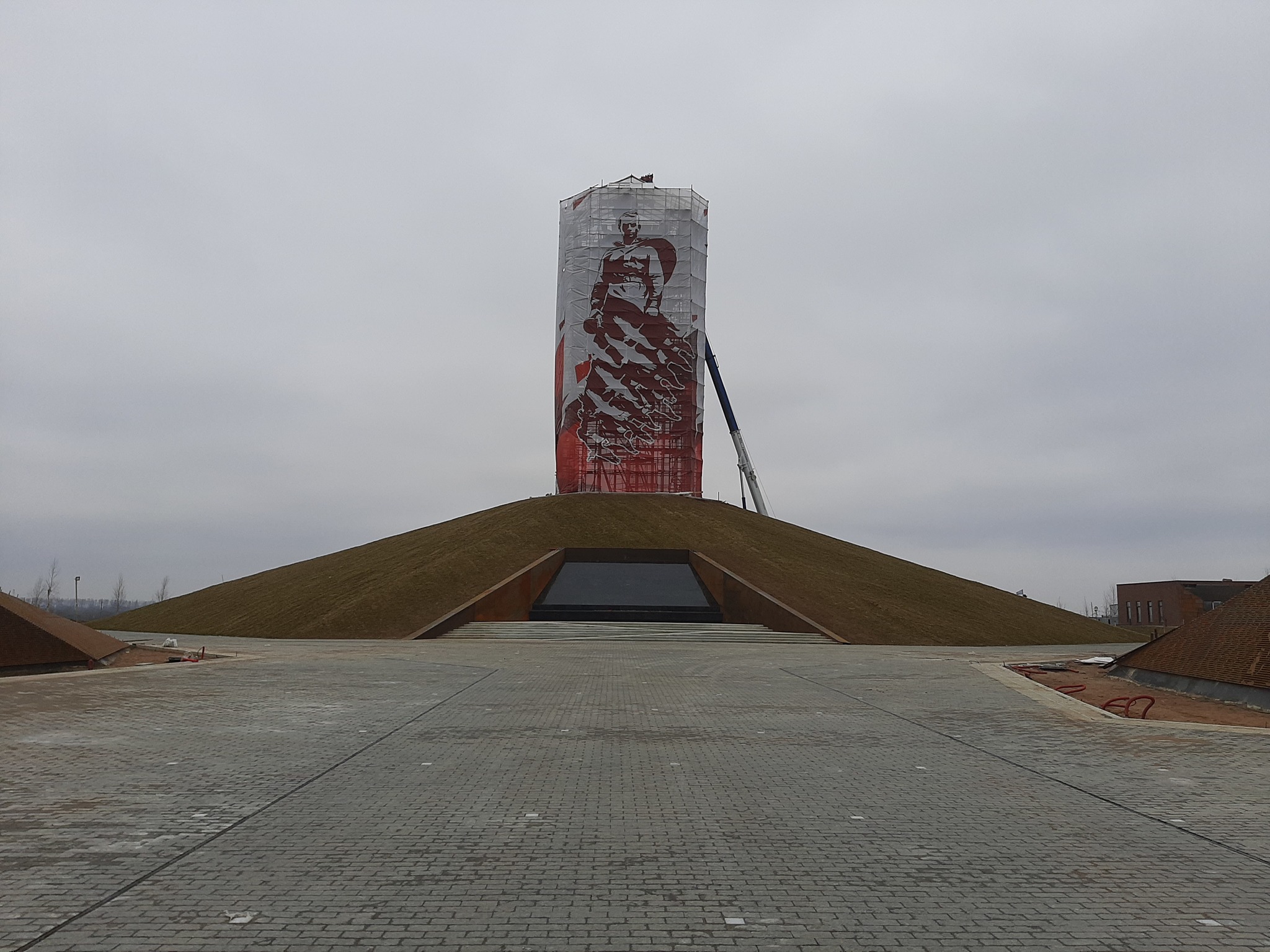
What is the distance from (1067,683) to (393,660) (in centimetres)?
1243

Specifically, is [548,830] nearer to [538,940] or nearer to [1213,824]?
Answer: [538,940]

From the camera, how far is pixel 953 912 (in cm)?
432

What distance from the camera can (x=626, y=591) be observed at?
108 ft

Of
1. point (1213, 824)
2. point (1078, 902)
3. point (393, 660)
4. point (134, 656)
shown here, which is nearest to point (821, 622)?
point (393, 660)

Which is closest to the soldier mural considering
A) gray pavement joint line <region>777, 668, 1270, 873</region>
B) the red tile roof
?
the red tile roof

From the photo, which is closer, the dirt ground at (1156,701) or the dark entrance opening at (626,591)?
the dirt ground at (1156,701)

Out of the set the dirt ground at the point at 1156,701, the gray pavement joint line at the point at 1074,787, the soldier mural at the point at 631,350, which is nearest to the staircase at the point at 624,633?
the dirt ground at the point at 1156,701

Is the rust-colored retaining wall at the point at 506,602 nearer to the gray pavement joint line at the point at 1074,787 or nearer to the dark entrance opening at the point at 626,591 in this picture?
the dark entrance opening at the point at 626,591

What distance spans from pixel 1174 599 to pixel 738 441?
30.4 meters

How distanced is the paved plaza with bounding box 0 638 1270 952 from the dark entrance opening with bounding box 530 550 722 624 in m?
19.6

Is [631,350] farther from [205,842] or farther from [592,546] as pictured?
[205,842]

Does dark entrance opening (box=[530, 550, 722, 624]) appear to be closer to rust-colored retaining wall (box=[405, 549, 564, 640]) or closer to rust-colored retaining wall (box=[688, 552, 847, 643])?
rust-colored retaining wall (box=[688, 552, 847, 643])

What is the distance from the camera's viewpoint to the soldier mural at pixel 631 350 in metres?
47.3

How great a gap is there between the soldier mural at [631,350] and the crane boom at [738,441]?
605 cm
